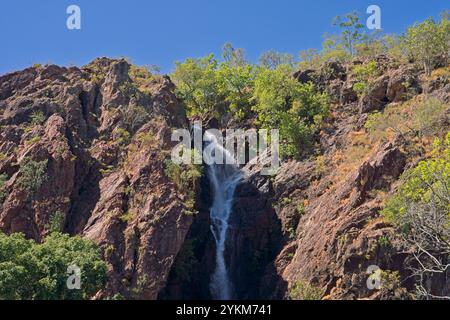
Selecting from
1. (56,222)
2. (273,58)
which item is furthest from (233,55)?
(56,222)

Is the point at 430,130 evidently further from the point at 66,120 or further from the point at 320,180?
the point at 66,120

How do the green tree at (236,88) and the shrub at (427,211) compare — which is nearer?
the shrub at (427,211)

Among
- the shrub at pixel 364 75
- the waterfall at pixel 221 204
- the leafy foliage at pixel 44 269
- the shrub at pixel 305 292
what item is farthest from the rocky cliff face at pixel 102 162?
the shrub at pixel 364 75

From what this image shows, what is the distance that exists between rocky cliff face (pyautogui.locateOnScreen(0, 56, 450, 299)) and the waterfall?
628mm

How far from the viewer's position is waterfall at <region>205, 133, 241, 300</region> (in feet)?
122

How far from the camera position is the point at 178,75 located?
59.1 metres

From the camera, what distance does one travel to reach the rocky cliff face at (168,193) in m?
32.3

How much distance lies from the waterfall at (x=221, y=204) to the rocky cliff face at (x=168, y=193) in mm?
628

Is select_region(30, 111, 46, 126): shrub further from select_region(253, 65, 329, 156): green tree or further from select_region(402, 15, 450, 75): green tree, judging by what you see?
select_region(402, 15, 450, 75): green tree

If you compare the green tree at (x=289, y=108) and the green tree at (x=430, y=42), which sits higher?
the green tree at (x=430, y=42)

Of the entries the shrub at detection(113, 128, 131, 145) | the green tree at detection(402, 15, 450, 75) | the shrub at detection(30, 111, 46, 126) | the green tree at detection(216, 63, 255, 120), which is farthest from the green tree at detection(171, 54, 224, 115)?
the green tree at detection(402, 15, 450, 75)

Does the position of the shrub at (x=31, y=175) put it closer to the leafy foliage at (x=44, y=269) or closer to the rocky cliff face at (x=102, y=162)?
the rocky cliff face at (x=102, y=162)

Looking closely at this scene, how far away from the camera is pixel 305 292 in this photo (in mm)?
31672
